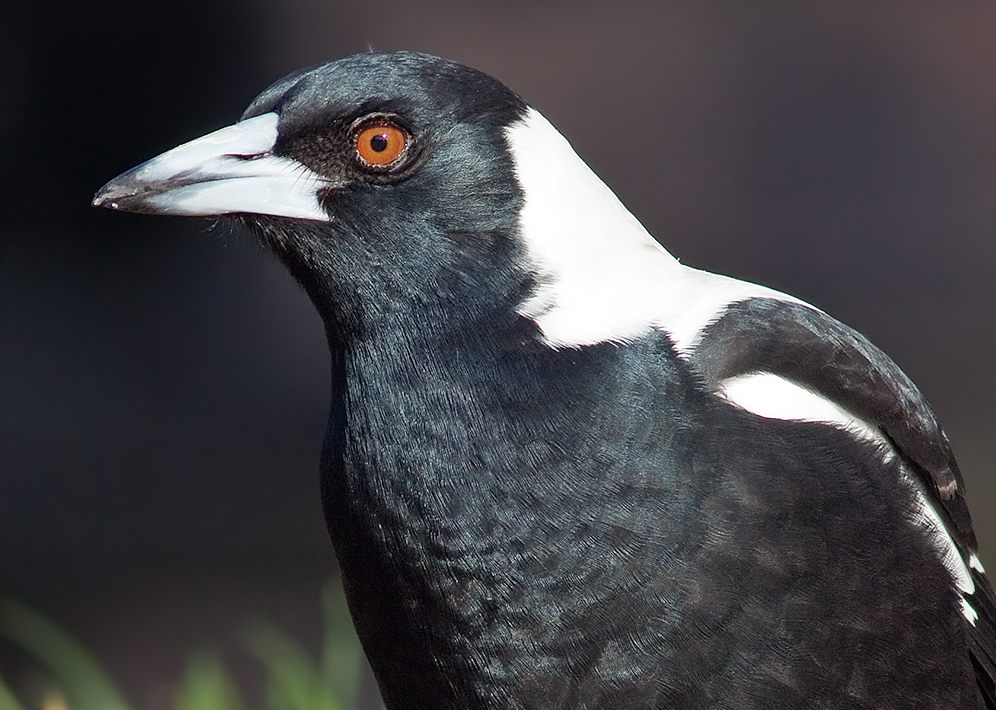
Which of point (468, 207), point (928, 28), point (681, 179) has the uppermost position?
point (468, 207)

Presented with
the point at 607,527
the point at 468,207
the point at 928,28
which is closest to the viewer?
the point at 607,527

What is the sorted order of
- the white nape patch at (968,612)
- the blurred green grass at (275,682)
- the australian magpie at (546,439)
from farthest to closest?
the blurred green grass at (275,682) < the white nape patch at (968,612) < the australian magpie at (546,439)

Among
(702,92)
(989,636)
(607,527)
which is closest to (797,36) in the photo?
(702,92)

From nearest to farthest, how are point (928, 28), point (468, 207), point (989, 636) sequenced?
point (468, 207), point (989, 636), point (928, 28)

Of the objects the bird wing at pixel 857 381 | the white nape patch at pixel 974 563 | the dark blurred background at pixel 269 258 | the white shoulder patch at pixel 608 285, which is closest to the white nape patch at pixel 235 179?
the white shoulder patch at pixel 608 285

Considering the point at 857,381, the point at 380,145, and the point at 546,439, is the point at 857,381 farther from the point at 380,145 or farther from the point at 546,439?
the point at 380,145

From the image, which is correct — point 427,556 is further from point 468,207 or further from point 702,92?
point 702,92

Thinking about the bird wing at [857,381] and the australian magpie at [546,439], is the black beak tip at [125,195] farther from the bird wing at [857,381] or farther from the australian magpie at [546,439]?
the bird wing at [857,381]

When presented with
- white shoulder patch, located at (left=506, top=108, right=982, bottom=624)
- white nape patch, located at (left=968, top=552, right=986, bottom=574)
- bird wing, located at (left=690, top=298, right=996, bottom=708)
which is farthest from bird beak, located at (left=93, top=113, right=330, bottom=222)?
white nape patch, located at (left=968, top=552, right=986, bottom=574)
